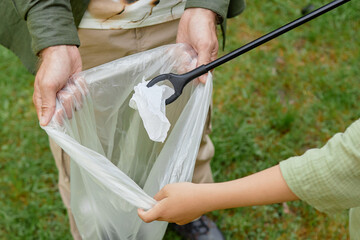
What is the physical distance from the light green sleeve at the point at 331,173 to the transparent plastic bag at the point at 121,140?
0.23m

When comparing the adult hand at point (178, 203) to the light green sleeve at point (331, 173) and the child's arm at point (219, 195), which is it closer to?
the child's arm at point (219, 195)

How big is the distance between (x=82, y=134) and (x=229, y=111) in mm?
889

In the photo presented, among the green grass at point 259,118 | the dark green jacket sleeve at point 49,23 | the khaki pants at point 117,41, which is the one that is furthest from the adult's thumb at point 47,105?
the green grass at point 259,118

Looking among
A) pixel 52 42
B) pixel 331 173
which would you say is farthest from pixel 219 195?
pixel 52 42

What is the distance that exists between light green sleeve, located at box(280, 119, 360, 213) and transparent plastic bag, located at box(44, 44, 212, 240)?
0.76 ft

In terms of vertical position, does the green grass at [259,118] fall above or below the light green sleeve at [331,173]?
below

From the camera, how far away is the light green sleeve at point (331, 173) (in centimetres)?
63

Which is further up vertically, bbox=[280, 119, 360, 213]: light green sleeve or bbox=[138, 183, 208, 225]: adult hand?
bbox=[280, 119, 360, 213]: light green sleeve

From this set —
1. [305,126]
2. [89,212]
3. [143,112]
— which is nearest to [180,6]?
[143,112]

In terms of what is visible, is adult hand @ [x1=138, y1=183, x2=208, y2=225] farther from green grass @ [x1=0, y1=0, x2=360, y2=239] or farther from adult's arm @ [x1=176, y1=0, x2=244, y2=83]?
green grass @ [x1=0, y1=0, x2=360, y2=239]

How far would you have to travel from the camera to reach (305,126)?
163 cm

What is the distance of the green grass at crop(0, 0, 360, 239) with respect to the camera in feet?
4.55

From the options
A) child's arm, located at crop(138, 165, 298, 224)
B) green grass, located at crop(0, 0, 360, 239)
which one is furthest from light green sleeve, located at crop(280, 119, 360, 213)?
green grass, located at crop(0, 0, 360, 239)

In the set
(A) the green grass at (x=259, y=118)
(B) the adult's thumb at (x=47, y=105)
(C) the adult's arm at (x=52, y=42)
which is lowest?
(A) the green grass at (x=259, y=118)
